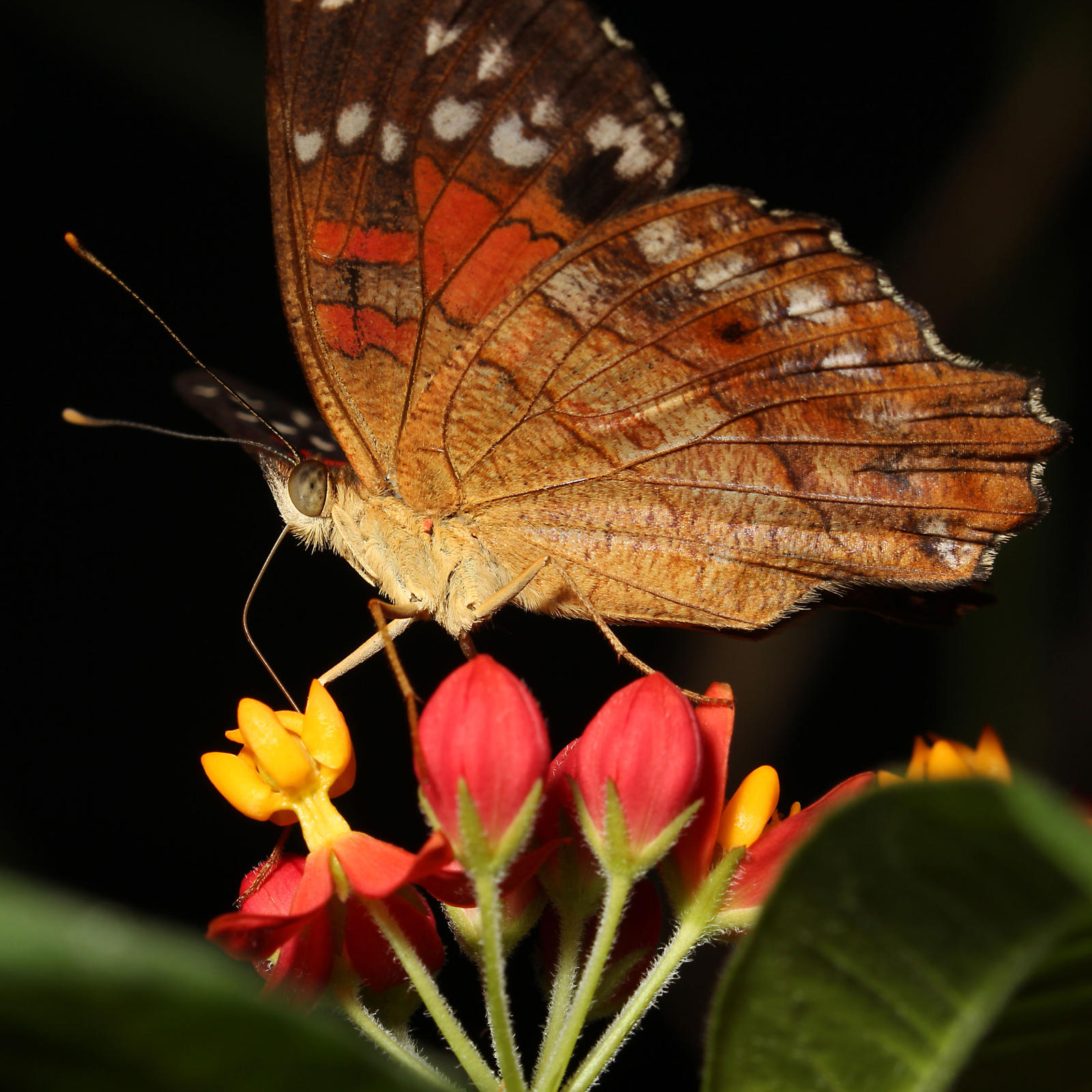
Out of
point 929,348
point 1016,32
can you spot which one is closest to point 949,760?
point 929,348

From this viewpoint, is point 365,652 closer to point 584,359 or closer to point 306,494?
point 306,494

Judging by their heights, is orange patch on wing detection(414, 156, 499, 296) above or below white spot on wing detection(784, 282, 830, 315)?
below

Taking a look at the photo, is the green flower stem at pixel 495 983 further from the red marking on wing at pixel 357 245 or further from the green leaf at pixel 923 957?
the red marking on wing at pixel 357 245

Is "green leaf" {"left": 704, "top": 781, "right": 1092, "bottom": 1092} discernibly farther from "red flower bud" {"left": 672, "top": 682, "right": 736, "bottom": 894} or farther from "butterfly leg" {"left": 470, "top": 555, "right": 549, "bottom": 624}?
"butterfly leg" {"left": 470, "top": 555, "right": 549, "bottom": 624}

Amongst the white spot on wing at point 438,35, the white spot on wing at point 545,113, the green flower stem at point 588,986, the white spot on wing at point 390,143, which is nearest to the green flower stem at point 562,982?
the green flower stem at point 588,986

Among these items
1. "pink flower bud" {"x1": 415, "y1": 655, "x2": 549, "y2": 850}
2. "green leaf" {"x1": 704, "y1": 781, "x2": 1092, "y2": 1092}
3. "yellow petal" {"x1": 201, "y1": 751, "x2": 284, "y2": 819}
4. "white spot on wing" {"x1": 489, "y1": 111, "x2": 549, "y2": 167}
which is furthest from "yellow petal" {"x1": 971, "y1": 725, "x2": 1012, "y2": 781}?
"white spot on wing" {"x1": 489, "y1": 111, "x2": 549, "y2": 167}
